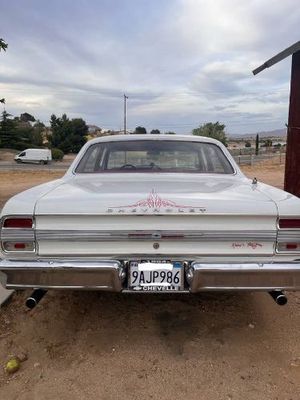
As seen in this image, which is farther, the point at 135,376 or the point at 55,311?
the point at 55,311

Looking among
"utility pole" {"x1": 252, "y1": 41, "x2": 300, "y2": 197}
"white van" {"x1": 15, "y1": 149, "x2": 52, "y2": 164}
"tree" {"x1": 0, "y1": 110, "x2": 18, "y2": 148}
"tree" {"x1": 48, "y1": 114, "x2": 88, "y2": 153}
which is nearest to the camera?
"utility pole" {"x1": 252, "y1": 41, "x2": 300, "y2": 197}

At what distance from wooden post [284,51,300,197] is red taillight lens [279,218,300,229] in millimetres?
4737

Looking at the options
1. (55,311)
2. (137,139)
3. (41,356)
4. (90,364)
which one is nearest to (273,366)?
(90,364)

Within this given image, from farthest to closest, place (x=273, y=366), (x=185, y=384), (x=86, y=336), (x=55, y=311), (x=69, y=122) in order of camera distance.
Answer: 1. (x=69, y=122)
2. (x=55, y=311)
3. (x=86, y=336)
4. (x=273, y=366)
5. (x=185, y=384)

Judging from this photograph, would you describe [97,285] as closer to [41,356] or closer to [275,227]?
Result: [41,356]

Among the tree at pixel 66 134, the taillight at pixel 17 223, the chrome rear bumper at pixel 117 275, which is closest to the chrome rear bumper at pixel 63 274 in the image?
the chrome rear bumper at pixel 117 275

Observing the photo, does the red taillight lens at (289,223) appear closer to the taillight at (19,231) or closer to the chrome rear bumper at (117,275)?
the chrome rear bumper at (117,275)

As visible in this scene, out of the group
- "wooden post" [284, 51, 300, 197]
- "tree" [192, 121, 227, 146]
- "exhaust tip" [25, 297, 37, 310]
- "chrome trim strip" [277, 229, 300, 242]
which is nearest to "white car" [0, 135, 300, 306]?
"chrome trim strip" [277, 229, 300, 242]

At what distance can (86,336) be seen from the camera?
3371mm

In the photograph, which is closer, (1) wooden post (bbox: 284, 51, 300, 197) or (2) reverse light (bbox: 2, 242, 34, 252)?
(2) reverse light (bbox: 2, 242, 34, 252)

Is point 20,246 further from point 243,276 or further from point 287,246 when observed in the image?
point 287,246

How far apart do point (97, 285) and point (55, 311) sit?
1294mm

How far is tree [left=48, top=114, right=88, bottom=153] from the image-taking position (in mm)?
63125

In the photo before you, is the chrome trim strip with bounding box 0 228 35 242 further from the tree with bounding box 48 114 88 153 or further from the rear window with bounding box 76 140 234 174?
the tree with bounding box 48 114 88 153
